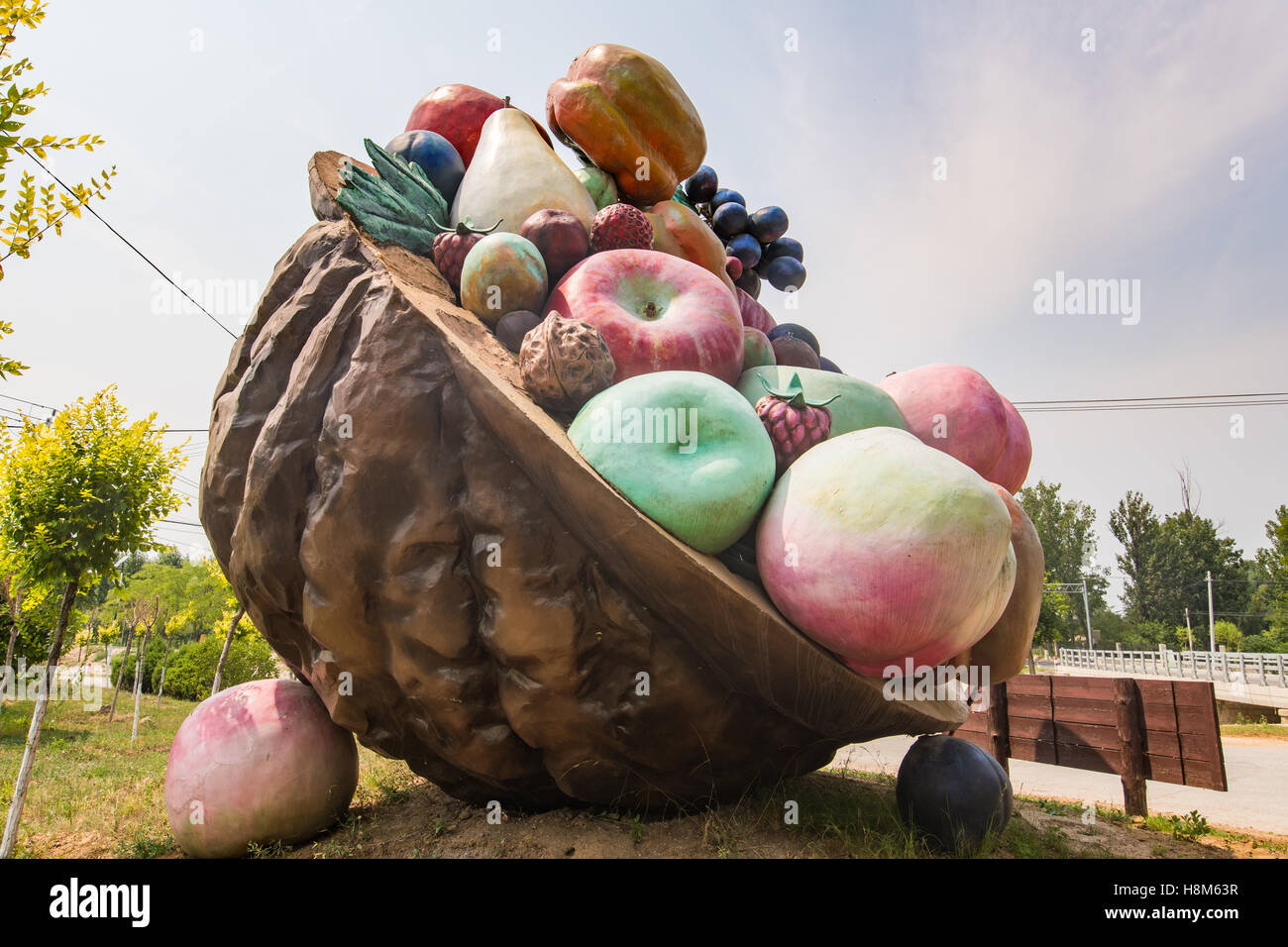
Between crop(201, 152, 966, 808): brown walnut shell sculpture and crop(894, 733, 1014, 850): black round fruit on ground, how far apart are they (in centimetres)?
38

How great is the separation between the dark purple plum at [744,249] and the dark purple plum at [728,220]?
0.22 feet

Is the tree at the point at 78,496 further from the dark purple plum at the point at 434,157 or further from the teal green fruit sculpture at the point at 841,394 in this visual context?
the teal green fruit sculpture at the point at 841,394

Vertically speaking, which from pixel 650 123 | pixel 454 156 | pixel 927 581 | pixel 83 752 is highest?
pixel 650 123

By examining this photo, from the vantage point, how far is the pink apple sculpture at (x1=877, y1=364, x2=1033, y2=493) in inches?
141

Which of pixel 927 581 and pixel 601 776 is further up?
pixel 927 581

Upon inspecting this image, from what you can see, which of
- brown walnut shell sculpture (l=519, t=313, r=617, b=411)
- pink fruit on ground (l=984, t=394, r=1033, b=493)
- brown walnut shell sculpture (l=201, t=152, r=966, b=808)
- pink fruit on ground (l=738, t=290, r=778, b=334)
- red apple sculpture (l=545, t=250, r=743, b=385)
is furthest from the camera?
pink fruit on ground (l=738, t=290, r=778, b=334)

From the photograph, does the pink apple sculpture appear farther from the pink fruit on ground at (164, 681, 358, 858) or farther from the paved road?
the pink fruit on ground at (164, 681, 358, 858)

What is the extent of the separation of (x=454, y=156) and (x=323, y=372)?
1.93 metres

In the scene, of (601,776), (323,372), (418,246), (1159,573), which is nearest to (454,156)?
(418,246)

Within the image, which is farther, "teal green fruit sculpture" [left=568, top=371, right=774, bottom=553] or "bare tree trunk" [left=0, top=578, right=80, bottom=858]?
"bare tree trunk" [left=0, top=578, right=80, bottom=858]

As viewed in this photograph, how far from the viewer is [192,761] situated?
3.64 m

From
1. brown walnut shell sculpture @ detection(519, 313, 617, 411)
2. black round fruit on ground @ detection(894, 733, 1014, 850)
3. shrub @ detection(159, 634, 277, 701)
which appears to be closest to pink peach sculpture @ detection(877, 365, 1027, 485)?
black round fruit on ground @ detection(894, 733, 1014, 850)
